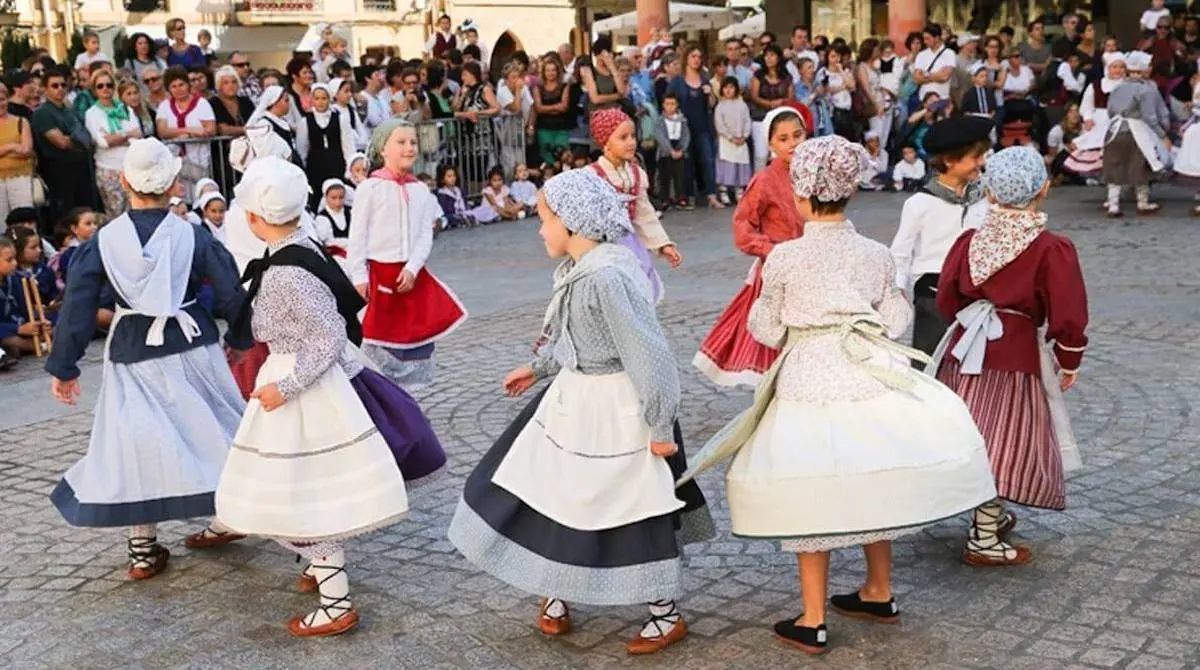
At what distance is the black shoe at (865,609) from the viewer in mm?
4879

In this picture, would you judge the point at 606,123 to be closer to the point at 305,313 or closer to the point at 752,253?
the point at 752,253

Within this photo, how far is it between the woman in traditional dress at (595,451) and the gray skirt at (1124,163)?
1121 cm

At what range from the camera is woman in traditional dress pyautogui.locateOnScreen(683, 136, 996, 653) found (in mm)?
4387

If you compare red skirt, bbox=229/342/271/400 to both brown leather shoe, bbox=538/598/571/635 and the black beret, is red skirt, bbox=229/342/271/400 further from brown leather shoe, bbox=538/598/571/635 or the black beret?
the black beret

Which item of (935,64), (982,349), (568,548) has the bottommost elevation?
(568,548)

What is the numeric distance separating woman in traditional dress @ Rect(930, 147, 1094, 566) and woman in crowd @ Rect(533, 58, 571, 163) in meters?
12.6

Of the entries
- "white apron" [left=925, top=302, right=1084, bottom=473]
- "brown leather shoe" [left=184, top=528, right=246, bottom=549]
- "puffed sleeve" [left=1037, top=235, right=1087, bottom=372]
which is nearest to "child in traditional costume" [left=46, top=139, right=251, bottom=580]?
"brown leather shoe" [left=184, top=528, right=246, bottom=549]

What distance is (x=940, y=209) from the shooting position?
584 cm

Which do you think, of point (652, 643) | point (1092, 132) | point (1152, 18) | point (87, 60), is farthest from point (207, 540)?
point (1152, 18)

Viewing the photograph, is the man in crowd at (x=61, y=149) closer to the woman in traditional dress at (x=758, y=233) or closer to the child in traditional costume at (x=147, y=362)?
the woman in traditional dress at (x=758, y=233)

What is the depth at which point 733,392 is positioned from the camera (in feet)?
26.9

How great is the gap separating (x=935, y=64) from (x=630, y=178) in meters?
12.5

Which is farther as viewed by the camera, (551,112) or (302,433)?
(551,112)

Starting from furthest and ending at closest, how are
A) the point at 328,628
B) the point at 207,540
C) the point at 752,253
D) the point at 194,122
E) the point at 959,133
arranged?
the point at 194,122 < the point at 752,253 < the point at 207,540 < the point at 959,133 < the point at 328,628
